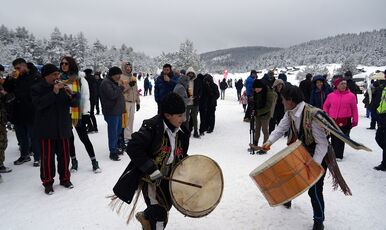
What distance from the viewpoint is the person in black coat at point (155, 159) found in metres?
2.90

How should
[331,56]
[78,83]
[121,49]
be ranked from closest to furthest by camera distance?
1. [78,83]
2. [121,49]
3. [331,56]

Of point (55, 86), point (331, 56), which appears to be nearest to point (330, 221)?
point (55, 86)

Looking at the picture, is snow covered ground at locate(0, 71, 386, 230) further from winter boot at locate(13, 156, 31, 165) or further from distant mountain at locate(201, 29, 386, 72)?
distant mountain at locate(201, 29, 386, 72)

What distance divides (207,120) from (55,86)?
6684mm

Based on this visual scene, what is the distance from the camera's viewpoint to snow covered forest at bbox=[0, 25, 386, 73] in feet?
236

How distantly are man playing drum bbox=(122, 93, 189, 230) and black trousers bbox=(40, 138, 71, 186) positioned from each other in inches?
97.8

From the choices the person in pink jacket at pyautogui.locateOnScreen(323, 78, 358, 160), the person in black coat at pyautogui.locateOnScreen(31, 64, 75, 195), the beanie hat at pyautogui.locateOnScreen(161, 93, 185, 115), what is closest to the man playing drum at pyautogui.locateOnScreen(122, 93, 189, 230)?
the beanie hat at pyautogui.locateOnScreen(161, 93, 185, 115)

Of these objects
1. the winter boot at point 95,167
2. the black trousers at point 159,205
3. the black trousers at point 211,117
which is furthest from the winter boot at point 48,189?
the black trousers at point 211,117

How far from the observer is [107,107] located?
6.65 meters

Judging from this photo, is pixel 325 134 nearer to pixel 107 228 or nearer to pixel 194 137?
pixel 107 228

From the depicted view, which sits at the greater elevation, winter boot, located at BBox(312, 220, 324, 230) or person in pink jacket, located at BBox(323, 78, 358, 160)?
person in pink jacket, located at BBox(323, 78, 358, 160)

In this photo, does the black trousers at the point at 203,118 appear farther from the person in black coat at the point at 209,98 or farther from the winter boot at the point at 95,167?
the winter boot at the point at 95,167

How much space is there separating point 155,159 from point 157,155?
5cm

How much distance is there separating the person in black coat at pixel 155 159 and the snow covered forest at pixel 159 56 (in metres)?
40.1
